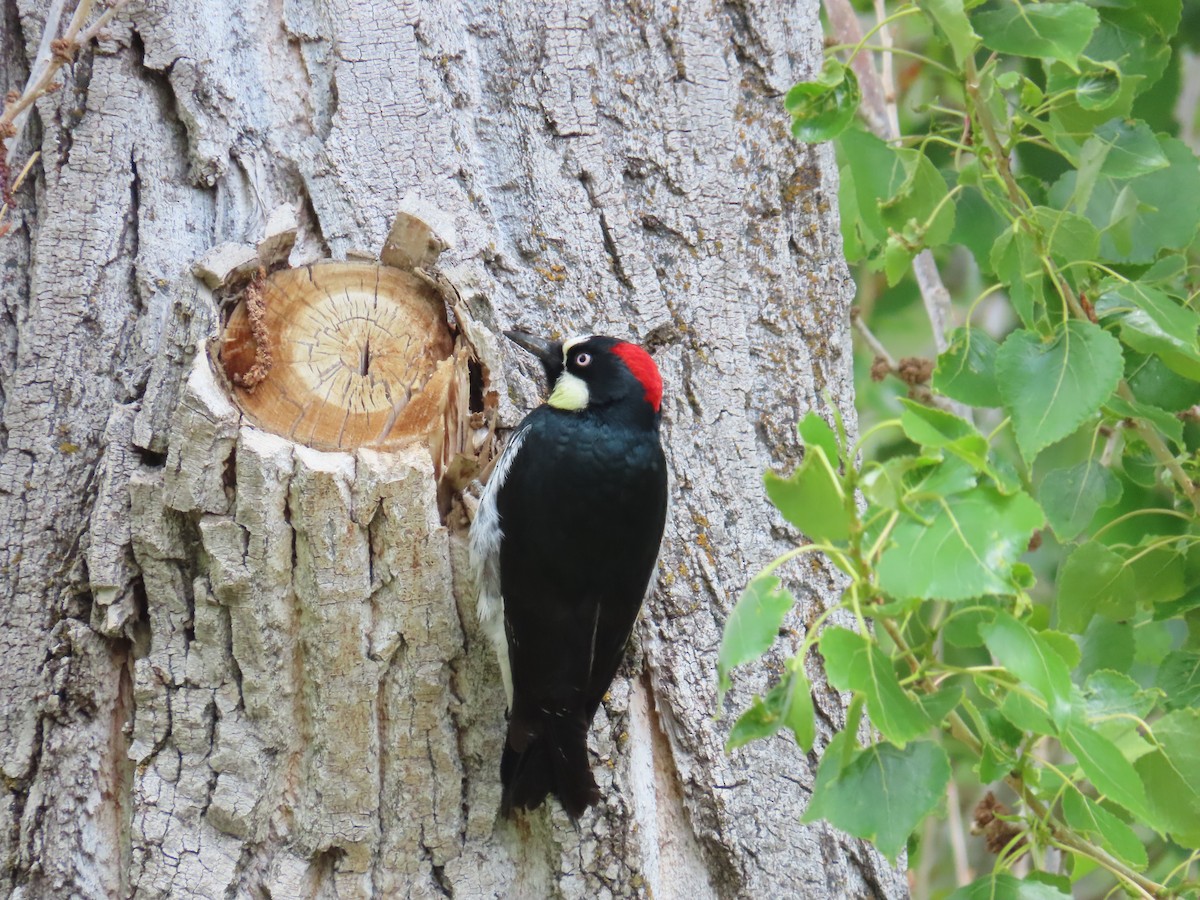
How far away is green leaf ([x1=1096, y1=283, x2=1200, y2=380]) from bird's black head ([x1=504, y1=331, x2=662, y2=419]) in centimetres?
82

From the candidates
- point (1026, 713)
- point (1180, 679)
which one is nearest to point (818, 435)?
point (1026, 713)

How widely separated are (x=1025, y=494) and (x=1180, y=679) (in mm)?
906

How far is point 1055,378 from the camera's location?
168 centimetres

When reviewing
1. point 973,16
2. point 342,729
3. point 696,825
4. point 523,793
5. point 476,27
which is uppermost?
point 973,16

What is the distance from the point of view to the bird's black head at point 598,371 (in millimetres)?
2266

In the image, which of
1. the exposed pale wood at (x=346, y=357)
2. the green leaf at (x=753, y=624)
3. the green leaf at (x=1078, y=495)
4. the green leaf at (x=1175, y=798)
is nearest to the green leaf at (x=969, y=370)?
the green leaf at (x=1078, y=495)

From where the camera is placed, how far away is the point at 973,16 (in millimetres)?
1856

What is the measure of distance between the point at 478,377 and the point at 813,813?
1052 mm

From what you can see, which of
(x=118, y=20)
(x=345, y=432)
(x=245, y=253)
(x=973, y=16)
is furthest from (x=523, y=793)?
(x=118, y=20)

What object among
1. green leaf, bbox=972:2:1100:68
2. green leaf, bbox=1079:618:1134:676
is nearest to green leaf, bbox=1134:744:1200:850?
green leaf, bbox=1079:618:1134:676

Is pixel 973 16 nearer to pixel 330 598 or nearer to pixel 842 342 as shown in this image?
pixel 842 342

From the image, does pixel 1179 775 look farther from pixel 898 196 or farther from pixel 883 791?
pixel 898 196

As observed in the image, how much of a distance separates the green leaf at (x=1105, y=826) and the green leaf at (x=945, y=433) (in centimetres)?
61

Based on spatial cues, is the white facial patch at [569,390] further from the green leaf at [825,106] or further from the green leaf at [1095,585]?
the green leaf at [1095,585]
